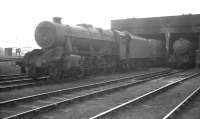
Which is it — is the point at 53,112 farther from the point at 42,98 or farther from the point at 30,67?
the point at 30,67

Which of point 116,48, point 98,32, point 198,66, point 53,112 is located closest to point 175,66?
point 198,66

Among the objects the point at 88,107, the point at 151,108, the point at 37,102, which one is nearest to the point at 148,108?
the point at 151,108

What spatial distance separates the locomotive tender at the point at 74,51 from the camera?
13.3 meters

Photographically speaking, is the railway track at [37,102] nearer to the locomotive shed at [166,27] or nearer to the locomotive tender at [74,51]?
the locomotive tender at [74,51]

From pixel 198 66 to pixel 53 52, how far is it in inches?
833

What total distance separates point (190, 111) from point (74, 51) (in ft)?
26.5

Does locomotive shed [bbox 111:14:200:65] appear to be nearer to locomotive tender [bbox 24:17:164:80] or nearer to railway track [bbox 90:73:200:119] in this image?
locomotive tender [bbox 24:17:164:80]

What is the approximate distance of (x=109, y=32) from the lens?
19.0 m

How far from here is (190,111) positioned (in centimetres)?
736

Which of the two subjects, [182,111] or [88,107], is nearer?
[182,111]

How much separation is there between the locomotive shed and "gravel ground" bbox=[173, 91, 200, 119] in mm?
24156

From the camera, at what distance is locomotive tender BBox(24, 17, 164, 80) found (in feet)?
43.6

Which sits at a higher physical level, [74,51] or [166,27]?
[166,27]

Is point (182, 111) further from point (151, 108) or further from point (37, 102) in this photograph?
point (37, 102)
